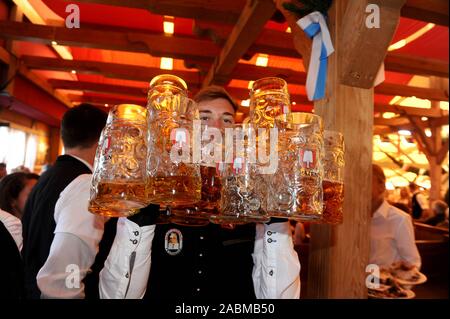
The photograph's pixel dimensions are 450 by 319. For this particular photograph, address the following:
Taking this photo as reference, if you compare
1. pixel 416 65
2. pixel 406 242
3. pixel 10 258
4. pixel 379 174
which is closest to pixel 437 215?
pixel 406 242

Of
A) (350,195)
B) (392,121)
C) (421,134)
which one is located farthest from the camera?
(421,134)

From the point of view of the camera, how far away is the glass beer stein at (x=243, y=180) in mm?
682

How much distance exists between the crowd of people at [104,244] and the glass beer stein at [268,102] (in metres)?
0.15

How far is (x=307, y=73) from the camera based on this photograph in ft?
3.97

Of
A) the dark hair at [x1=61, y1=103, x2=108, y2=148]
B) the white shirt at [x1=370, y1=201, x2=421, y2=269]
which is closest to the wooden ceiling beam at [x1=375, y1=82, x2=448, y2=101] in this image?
the white shirt at [x1=370, y1=201, x2=421, y2=269]

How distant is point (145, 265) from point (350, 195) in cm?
74

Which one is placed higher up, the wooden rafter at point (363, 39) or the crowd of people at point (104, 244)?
the wooden rafter at point (363, 39)

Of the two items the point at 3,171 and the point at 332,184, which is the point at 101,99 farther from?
the point at 332,184

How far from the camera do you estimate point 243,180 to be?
0.69 m

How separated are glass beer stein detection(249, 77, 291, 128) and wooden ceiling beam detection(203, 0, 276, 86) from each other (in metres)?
0.53

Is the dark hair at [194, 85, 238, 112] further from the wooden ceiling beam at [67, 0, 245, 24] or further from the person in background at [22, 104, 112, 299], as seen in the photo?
the wooden ceiling beam at [67, 0, 245, 24]

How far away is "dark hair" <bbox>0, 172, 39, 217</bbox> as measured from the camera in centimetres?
94

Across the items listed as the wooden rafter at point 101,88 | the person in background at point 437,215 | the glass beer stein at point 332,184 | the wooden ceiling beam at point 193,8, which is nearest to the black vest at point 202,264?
the glass beer stein at point 332,184

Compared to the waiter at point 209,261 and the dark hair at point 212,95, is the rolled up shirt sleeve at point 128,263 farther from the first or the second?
the dark hair at point 212,95
